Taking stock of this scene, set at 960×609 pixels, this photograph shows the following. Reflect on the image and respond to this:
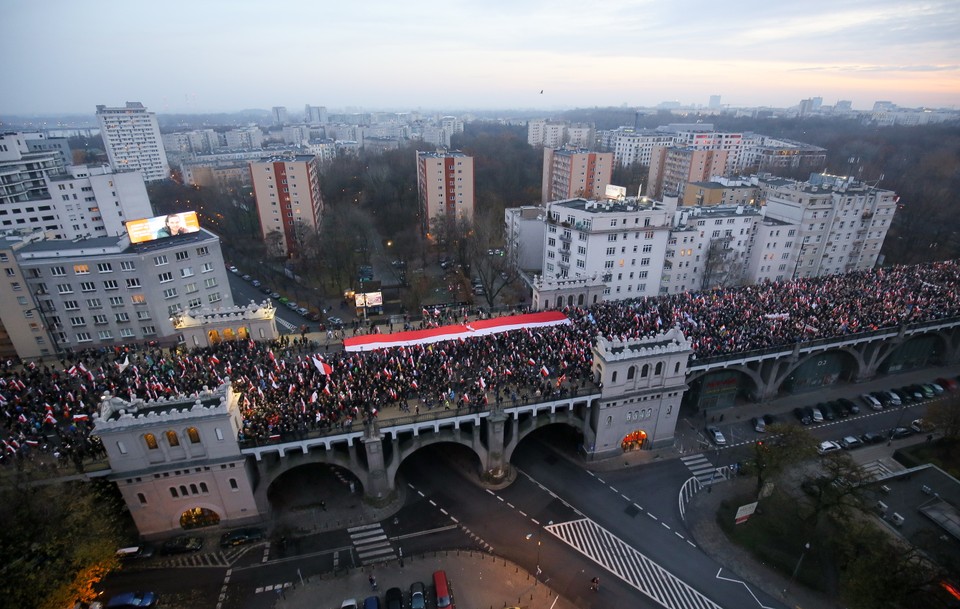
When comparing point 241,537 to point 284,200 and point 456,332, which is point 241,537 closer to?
point 456,332

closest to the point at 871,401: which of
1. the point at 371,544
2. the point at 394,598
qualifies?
the point at 394,598

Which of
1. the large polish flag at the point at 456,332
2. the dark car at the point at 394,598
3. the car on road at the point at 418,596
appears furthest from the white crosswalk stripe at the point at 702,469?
the dark car at the point at 394,598

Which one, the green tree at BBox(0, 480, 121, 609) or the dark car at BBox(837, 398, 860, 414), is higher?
the green tree at BBox(0, 480, 121, 609)

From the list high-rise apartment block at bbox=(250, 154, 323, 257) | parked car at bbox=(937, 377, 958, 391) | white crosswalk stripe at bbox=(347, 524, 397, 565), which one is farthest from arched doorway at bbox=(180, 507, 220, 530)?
parked car at bbox=(937, 377, 958, 391)

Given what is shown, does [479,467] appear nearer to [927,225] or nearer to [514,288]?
[514,288]

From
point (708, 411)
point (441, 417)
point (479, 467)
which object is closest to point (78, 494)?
point (441, 417)

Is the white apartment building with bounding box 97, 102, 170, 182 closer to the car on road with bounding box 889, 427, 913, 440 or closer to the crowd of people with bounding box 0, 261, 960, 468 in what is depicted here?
the crowd of people with bounding box 0, 261, 960, 468
